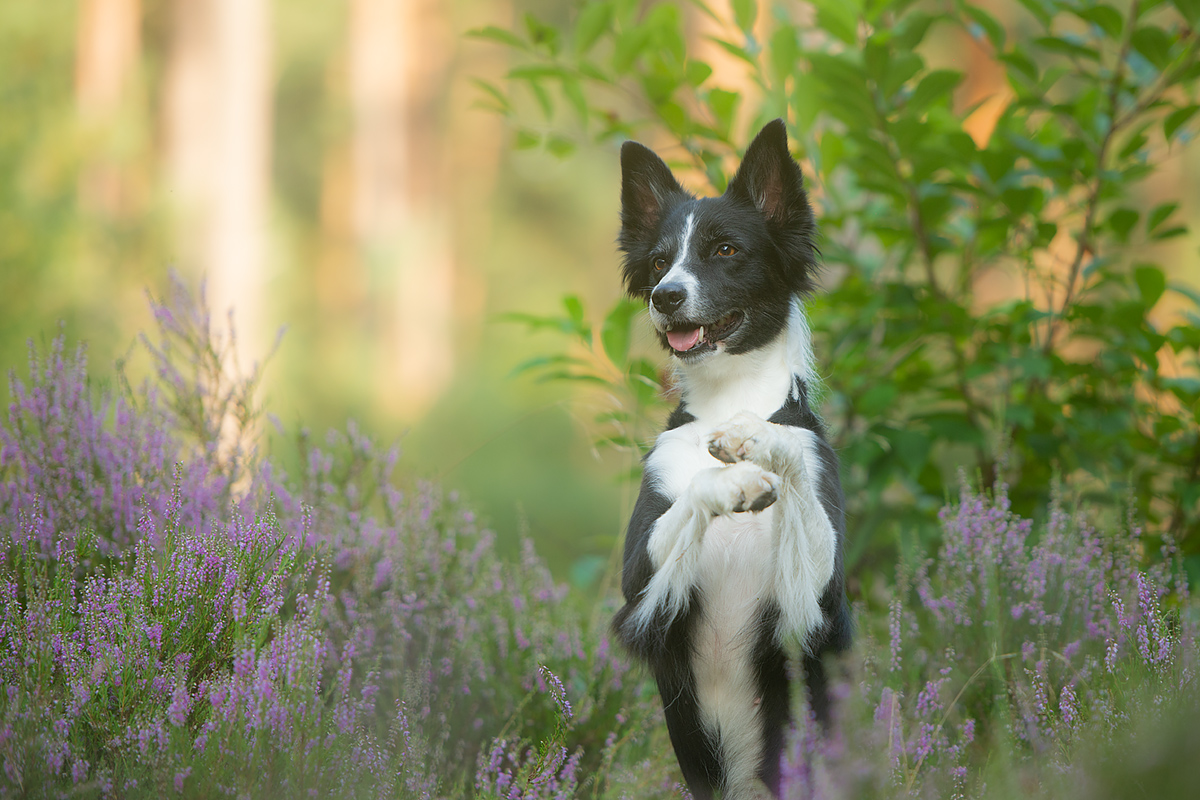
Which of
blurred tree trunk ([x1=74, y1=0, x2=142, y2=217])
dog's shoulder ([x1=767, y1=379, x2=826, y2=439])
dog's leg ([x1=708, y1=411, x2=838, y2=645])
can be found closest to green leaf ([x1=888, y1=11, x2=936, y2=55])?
dog's shoulder ([x1=767, y1=379, x2=826, y2=439])

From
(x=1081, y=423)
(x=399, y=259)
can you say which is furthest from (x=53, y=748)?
(x=399, y=259)

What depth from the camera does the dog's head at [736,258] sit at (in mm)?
2482

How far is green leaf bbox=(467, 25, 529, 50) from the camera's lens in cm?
328

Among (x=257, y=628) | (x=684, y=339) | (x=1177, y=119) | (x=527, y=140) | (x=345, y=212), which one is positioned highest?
(x=345, y=212)

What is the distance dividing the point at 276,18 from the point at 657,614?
19416 mm

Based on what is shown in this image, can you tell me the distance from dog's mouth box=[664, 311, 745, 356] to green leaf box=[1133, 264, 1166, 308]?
189 centimetres

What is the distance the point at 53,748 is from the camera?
1828 millimetres

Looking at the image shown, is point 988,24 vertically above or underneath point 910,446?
above

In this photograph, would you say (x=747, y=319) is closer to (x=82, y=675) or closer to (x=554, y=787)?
(x=554, y=787)

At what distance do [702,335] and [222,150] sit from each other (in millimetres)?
9601

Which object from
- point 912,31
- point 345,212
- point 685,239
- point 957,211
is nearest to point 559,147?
point 685,239

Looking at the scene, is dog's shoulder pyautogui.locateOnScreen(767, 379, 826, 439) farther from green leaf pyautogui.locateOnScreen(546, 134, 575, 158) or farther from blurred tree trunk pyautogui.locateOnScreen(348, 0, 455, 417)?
blurred tree trunk pyautogui.locateOnScreen(348, 0, 455, 417)

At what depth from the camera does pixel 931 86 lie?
10.4 feet

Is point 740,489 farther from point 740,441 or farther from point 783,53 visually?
point 783,53
